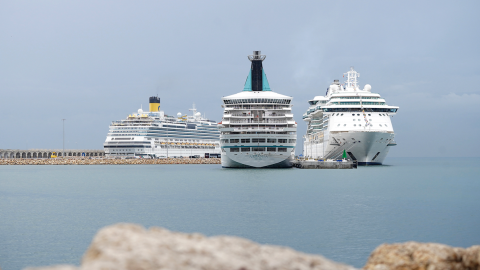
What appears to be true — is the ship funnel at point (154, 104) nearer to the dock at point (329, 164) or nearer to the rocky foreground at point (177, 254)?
the dock at point (329, 164)

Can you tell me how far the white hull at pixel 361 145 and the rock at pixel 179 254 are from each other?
229 ft

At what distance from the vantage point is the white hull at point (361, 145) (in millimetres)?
74688

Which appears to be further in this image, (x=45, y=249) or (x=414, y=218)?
(x=414, y=218)

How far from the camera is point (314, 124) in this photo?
3829 inches

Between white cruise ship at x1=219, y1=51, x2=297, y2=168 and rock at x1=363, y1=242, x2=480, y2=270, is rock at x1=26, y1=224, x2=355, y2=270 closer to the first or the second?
rock at x1=363, y1=242, x2=480, y2=270

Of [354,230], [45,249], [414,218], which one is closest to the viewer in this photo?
[45,249]

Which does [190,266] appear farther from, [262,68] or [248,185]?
[262,68]

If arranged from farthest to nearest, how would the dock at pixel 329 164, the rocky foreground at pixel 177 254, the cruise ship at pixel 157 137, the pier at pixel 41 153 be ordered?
the pier at pixel 41 153 < the cruise ship at pixel 157 137 < the dock at pixel 329 164 < the rocky foreground at pixel 177 254

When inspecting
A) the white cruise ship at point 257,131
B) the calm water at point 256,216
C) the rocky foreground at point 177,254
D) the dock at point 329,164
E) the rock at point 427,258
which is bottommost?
the calm water at point 256,216

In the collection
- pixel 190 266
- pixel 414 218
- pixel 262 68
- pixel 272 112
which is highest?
pixel 262 68

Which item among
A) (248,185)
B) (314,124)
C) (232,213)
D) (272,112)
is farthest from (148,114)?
(232,213)

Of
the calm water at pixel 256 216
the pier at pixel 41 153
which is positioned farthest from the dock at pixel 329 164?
the pier at pixel 41 153

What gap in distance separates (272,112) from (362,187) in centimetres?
2384

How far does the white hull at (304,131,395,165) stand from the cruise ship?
195 ft
